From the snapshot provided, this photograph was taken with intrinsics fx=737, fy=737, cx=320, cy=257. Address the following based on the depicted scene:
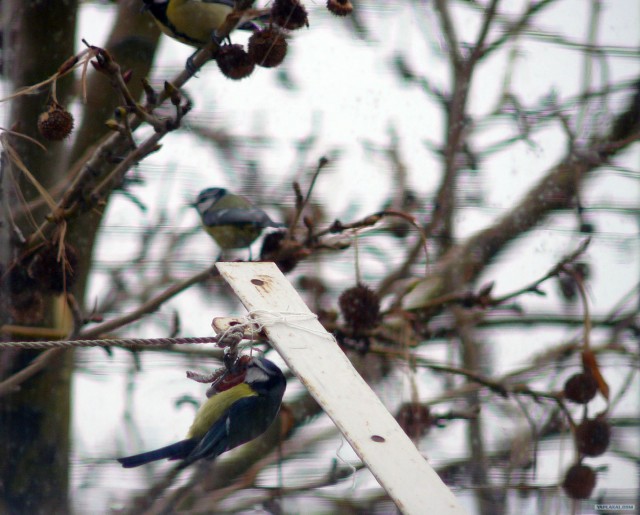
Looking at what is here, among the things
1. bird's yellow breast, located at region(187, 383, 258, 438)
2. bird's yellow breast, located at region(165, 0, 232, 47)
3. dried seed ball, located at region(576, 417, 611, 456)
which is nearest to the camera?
bird's yellow breast, located at region(187, 383, 258, 438)

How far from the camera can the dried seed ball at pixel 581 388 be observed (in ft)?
3.59

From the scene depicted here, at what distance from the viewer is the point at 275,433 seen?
135 cm

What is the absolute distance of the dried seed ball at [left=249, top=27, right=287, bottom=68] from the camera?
85 centimetres

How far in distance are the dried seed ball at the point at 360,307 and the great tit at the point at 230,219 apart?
16 cm

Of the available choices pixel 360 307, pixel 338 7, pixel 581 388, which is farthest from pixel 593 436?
pixel 338 7

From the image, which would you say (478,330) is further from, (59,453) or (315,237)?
(59,453)

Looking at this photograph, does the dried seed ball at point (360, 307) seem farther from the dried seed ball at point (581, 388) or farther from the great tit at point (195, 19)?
the great tit at point (195, 19)

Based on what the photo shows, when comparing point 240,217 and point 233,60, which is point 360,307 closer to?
point 240,217

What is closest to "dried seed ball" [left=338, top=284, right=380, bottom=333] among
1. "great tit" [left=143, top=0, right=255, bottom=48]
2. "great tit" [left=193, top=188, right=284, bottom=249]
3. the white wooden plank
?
"great tit" [left=193, top=188, right=284, bottom=249]

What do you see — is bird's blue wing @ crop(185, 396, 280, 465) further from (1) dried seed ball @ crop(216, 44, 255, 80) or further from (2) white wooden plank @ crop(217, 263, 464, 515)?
(1) dried seed ball @ crop(216, 44, 255, 80)

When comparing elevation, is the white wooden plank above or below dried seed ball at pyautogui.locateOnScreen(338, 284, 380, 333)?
below

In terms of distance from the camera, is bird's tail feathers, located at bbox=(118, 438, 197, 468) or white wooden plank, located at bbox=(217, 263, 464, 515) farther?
bird's tail feathers, located at bbox=(118, 438, 197, 468)

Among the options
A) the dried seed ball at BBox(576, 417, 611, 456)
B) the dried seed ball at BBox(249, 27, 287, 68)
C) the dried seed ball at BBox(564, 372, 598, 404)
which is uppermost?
the dried seed ball at BBox(249, 27, 287, 68)

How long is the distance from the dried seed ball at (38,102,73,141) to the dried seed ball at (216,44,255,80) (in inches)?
7.3
